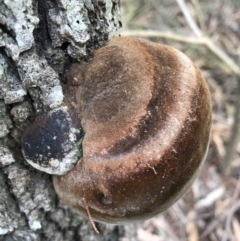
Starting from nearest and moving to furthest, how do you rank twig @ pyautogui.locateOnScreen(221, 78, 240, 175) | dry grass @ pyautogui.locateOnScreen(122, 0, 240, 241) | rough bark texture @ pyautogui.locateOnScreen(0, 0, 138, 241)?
rough bark texture @ pyautogui.locateOnScreen(0, 0, 138, 241), dry grass @ pyautogui.locateOnScreen(122, 0, 240, 241), twig @ pyautogui.locateOnScreen(221, 78, 240, 175)

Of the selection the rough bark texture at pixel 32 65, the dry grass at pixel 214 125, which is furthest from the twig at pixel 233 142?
the rough bark texture at pixel 32 65

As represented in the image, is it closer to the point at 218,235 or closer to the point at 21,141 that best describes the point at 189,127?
the point at 21,141

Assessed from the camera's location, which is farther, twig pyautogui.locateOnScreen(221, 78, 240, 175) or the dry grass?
twig pyautogui.locateOnScreen(221, 78, 240, 175)

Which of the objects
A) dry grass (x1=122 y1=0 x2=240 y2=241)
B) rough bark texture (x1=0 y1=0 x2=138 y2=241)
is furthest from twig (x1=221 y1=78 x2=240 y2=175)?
rough bark texture (x1=0 y1=0 x2=138 y2=241)

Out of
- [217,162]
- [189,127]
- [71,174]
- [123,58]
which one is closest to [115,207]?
[71,174]

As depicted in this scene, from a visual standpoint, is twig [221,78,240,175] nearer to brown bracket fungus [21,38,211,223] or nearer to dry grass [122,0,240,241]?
dry grass [122,0,240,241]

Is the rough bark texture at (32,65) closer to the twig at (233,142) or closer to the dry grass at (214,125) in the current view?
the dry grass at (214,125)

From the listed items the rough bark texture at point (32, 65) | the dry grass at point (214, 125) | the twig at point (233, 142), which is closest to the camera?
the rough bark texture at point (32, 65)
